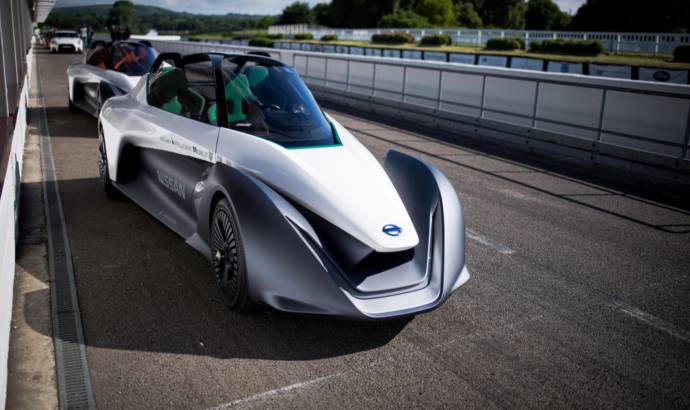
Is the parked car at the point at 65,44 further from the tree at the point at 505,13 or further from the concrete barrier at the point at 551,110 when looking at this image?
the tree at the point at 505,13

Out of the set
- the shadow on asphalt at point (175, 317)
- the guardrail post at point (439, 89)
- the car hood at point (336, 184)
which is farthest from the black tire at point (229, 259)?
the guardrail post at point (439, 89)

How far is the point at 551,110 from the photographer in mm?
12617

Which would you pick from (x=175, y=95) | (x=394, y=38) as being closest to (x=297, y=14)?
(x=394, y=38)

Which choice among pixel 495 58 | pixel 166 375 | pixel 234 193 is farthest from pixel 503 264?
pixel 495 58

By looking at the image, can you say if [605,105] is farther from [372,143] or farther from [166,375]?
[166,375]

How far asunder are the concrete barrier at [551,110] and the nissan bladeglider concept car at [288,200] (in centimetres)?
660

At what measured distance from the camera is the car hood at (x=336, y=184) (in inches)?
165

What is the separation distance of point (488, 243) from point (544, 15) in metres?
116

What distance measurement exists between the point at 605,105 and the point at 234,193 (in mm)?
9287

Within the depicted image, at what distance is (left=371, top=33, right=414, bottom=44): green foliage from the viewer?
199 ft

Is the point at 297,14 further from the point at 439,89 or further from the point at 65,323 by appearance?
the point at 65,323

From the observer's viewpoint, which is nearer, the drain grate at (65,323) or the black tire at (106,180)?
the drain grate at (65,323)

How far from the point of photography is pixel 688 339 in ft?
14.8

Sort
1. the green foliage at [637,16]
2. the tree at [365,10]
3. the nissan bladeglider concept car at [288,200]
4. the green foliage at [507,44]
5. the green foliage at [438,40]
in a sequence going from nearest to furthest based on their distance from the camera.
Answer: the nissan bladeglider concept car at [288,200], the green foliage at [507,44], the green foliage at [438,40], the green foliage at [637,16], the tree at [365,10]
